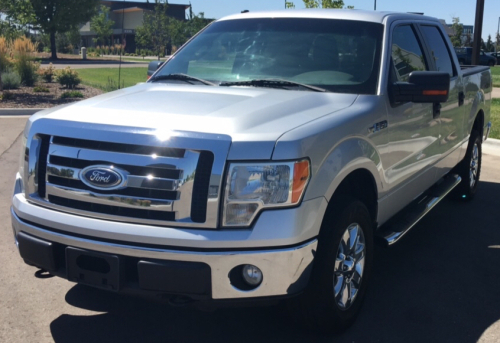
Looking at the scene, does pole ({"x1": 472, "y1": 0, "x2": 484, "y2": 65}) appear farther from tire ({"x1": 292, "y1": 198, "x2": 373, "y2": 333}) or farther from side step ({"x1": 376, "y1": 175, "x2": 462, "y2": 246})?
tire ({"x1": 292, "y1": 198, "x2": 373, "y2": 333})

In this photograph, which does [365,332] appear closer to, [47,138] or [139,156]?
[139,156]

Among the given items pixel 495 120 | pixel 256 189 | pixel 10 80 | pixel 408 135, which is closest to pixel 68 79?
pixel 10 80

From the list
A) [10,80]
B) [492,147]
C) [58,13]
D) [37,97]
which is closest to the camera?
[492,147]

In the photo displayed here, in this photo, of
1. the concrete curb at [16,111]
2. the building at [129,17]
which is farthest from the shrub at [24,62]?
the building at [129,17]

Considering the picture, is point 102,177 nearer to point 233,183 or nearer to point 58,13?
point 233,183

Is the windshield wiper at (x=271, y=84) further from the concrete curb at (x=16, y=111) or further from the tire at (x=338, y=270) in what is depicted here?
the concrete curb at (x=16, y=111)

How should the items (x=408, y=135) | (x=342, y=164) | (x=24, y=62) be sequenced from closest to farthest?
1. (x=342, y=164)
2. (x=408, y=135)
3. (x=24, y=62)

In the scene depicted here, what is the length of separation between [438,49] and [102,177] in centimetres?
376

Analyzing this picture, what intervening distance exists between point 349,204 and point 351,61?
1308 millimetres

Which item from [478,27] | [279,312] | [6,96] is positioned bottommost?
[279,312]

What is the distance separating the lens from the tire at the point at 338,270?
325 cm

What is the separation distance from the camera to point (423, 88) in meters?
4.01

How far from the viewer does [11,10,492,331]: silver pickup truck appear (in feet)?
9.71

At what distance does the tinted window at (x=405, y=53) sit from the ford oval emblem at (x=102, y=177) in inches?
92.8
